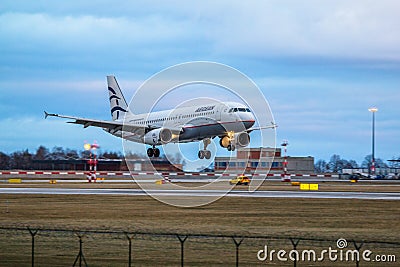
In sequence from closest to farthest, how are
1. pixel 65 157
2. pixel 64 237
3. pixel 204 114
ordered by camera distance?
pixel 64 237
pixel 204 114
pixel 65 157

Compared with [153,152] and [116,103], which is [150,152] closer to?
[153,152]

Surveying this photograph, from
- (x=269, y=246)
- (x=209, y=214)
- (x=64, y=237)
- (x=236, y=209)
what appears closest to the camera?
(x=269, y=246)

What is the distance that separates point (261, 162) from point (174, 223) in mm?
93914

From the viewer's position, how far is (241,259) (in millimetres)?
29125

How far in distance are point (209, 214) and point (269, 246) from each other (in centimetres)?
1633

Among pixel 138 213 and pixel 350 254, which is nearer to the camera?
pixel 350 254

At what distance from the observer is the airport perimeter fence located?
28.3 metres

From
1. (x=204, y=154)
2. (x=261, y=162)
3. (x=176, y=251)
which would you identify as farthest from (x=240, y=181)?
(x=176, y=251)

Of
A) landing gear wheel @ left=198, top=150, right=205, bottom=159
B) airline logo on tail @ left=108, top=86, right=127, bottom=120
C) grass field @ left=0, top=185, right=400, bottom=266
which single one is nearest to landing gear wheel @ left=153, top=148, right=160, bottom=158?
landing gear wheel @ left=198, top=150, right=205, bottom=159

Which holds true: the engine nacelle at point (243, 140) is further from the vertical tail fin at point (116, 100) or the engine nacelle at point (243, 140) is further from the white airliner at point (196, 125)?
the vertical tail fin at point (116, 100)

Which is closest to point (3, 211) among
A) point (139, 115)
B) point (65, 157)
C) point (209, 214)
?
point (209, 214)

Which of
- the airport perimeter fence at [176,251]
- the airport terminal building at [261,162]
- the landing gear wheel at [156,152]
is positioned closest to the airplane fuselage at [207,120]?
the landing gear wheel at [156,152]

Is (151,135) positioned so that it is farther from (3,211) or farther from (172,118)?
(3,211)

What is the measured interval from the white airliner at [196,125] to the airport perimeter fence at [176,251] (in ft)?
129
